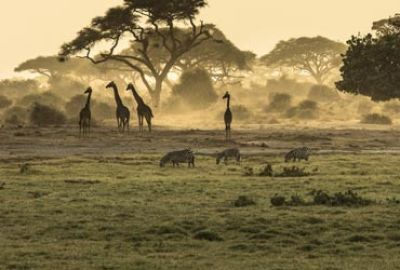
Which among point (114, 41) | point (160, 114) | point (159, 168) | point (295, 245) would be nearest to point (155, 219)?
point (295, 245)

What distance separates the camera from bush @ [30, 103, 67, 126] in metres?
53.7

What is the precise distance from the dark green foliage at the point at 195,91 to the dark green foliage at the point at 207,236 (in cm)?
6510

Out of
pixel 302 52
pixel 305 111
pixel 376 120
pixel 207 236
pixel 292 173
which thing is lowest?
pixel 207 236

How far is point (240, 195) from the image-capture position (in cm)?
1920

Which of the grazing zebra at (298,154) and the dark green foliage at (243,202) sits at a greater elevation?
the grazing zebra at (298,154)

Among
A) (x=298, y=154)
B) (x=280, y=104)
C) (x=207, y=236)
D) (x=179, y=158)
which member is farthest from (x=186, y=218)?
(x=280, y=104)

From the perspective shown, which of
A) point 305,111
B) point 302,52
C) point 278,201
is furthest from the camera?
point 302,52

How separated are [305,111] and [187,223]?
53.5 meters

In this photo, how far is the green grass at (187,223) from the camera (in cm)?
1270

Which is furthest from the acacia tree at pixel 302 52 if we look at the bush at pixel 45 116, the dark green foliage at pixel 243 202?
the dark green foliage at pixel 243 202

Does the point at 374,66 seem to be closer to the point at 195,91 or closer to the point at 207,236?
the point at 195,91

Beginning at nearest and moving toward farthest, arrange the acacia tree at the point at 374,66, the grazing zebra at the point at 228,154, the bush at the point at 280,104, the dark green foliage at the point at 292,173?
the dark green foliage at the point at 292,173, the grazing zebra at the point at 228,154, the acacia tree at the point at 374,66, the bush at the point at 280,104

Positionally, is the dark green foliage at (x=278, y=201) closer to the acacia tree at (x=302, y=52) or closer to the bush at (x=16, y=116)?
the bush at (x=16, y=116)

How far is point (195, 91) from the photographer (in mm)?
79688
